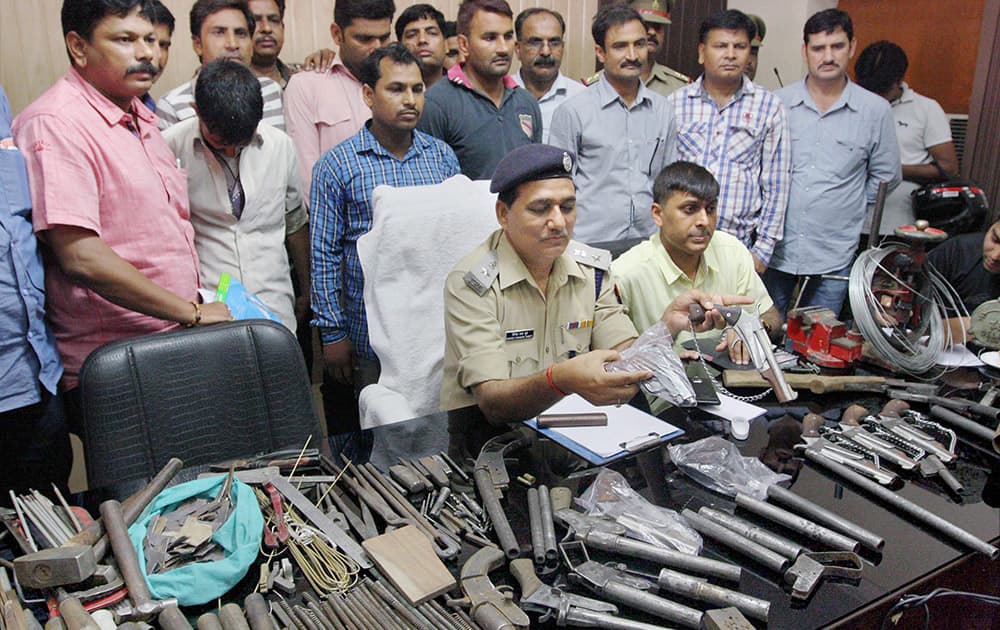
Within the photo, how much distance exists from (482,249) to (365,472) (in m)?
0.86

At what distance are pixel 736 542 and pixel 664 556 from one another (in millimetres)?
162

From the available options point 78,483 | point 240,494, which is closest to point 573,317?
point 240,494

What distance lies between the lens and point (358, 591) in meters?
1.36

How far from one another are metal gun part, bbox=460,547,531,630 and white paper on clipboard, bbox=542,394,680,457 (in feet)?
1.67

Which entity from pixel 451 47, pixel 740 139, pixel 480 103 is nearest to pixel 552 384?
pixel 480 103

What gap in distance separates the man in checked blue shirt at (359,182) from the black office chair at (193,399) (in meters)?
0.82

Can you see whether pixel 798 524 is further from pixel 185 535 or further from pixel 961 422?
pixel 185 535

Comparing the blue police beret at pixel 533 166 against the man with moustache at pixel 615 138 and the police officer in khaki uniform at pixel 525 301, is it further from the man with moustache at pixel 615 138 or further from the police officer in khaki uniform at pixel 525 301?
the man with moustache at pixel 615 138

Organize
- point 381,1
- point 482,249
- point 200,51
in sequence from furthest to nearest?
point 381,1, point 200,51, point 482,249

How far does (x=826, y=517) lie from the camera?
1586 millimetres

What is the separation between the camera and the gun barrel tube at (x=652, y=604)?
129cm

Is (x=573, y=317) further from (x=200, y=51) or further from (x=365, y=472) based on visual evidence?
(x=200, y=51)

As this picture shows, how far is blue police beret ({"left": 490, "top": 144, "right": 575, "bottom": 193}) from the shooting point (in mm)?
2193

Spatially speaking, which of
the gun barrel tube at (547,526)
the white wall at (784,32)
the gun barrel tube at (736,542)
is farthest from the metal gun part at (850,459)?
the white wall at (784,32)
